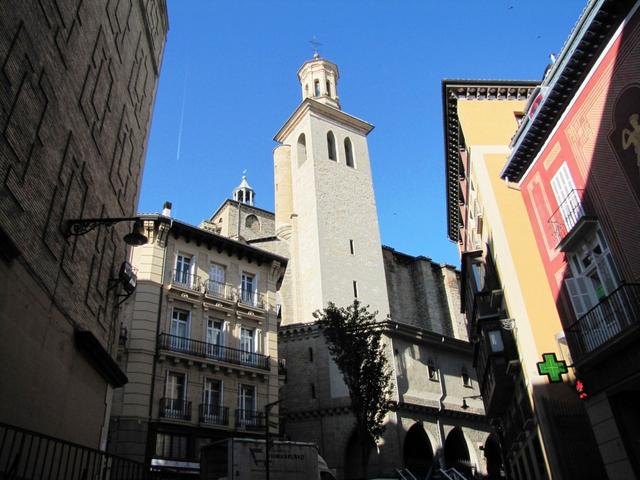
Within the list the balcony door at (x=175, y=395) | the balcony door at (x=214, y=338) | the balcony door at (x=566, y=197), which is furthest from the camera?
the balcony door at (x=214, y=338)

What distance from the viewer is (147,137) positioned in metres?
19.7

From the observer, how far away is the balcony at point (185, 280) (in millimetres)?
26497

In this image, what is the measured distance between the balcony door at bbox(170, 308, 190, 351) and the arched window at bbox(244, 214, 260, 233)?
1254 inches

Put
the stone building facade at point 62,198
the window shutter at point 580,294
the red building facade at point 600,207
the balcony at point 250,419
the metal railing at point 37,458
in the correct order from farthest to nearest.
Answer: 1. the balcony at point 250,419
2. the window shutter at point 580,294
3. the red building facade at point 600,207
4. the stone building facade at point 62,198
5. the metal railing at point 37,458

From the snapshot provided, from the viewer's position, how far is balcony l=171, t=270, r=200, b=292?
2650 cm

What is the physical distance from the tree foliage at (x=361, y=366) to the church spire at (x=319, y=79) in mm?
30212

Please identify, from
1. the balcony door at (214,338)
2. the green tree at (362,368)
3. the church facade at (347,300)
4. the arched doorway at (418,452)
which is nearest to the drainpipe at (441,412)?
the church facade at (347,300)

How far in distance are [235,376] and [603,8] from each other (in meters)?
20.4

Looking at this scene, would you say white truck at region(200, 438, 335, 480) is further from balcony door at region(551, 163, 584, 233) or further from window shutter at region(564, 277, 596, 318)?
balcony door at region(551, 163, 584, 233)

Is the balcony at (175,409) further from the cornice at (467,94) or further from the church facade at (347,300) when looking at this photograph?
A: the cornice at (467,94)

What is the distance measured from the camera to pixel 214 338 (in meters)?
26.6

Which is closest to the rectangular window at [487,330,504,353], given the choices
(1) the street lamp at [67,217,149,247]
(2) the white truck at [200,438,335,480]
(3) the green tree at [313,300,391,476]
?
(2) the white truck at [200,438,335,480]

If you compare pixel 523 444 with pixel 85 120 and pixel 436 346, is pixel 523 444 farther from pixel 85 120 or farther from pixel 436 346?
pixel 85 120

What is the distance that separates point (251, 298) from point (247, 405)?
5.53m
